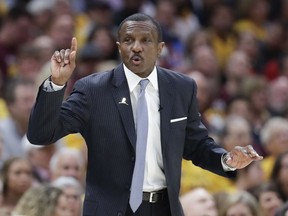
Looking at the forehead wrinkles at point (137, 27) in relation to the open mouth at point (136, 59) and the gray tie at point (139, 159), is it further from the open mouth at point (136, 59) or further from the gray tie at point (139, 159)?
the gray tie at point (139, 159)

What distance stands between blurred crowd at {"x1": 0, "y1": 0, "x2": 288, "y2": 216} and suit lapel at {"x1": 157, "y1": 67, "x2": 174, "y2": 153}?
2040mm

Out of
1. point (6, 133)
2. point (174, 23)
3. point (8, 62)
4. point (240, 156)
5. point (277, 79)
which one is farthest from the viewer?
point (174, 23)

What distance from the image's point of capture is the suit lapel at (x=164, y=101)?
4.59 m

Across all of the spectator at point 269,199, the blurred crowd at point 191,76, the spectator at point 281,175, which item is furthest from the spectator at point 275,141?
the spectator at point 269,199

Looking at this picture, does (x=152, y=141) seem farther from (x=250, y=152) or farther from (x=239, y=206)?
(x=239, y=206)

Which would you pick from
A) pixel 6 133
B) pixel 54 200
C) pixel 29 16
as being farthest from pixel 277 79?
pixel 54 200

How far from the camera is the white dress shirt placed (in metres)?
4.59

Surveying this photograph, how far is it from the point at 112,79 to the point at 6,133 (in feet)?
12.8

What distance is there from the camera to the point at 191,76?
374 inches

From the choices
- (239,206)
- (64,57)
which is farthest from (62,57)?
(239,206)

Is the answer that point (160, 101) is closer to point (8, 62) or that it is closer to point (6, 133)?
point (6, 133)

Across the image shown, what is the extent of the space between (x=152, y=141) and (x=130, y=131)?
0.44ft

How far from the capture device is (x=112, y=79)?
4699 millimetres

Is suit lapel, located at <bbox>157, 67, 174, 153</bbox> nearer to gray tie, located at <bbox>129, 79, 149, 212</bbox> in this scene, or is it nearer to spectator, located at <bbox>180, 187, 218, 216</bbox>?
gray tie, located at <bbox>129, 79, 149, 212</bbox>
